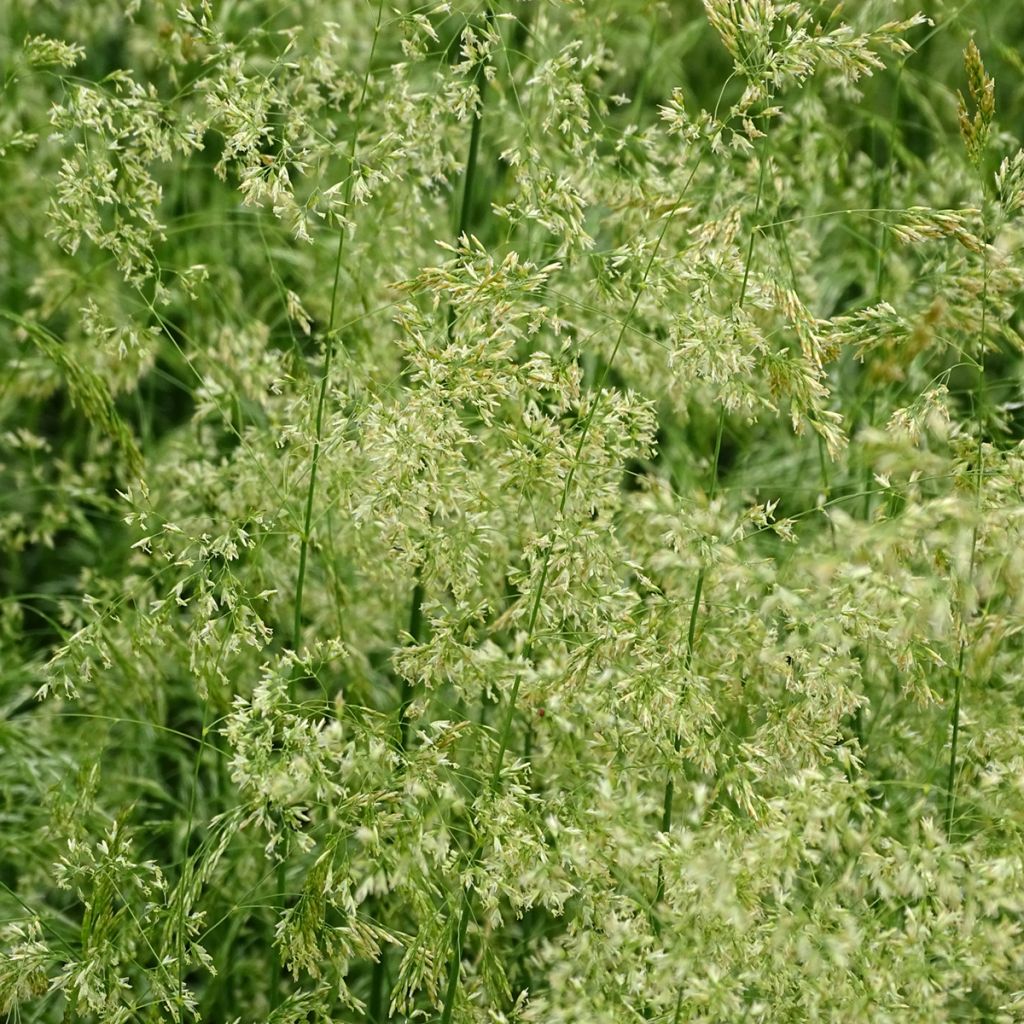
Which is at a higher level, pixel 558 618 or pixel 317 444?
pixel 317 444

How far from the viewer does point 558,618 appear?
243 cm

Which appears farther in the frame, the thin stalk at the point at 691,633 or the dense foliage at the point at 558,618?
the thin stalk at the point at 691,633

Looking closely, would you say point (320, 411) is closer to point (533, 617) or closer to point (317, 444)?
point (317, 444)

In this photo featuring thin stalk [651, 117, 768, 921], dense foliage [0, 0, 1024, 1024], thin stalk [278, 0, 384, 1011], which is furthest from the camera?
thin stalk [278, 0, 384, 1011]

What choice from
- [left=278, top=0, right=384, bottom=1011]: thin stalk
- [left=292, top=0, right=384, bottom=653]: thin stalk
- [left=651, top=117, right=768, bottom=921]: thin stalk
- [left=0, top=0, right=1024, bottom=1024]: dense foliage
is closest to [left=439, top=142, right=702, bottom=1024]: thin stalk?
[left=0, top=0, right=1024, bottom=1024]: dense foliage

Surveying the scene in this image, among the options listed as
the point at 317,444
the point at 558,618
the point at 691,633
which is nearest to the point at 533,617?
the point at 558,618

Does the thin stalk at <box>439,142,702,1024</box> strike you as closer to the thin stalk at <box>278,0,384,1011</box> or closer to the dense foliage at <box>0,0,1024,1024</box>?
the dense foliage at <box>0,0,1024,1024</box>

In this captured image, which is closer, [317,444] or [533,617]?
[533,617]

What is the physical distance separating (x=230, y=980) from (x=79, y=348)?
1801 millimetres

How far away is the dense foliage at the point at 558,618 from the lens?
2.14 m

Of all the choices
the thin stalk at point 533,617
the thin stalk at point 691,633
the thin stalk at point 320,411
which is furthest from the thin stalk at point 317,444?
the thin stalk at point 691,633

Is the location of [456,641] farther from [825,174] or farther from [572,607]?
[825,174]

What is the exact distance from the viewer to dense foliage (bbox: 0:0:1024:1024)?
84.3 inches

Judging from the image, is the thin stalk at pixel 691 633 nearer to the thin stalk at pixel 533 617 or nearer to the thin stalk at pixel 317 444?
the thin stalk at pixel 533 617
